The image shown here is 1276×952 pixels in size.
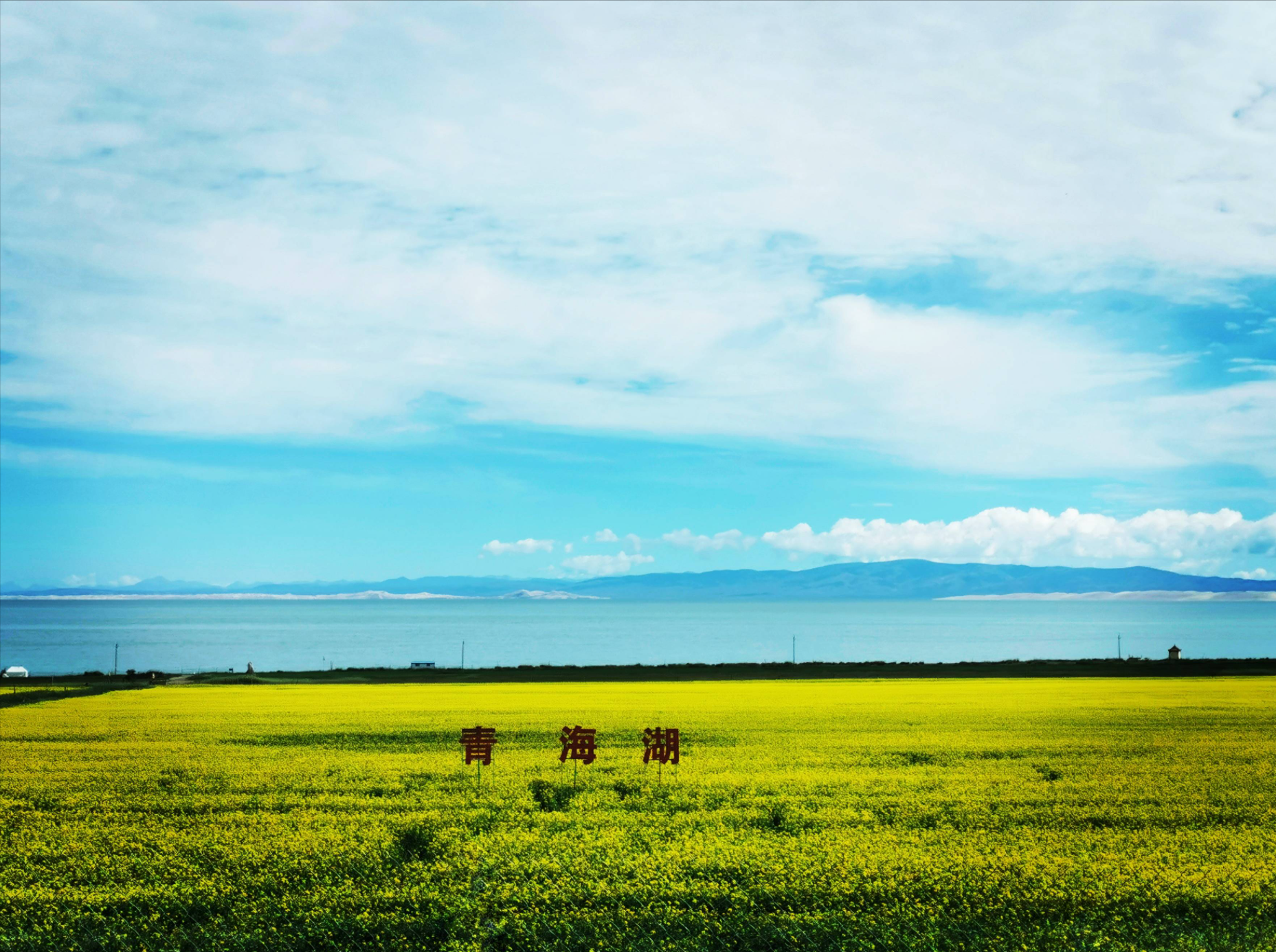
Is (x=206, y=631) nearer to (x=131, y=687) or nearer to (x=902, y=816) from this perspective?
(x=131, y=687)

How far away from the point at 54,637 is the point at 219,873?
18806cm

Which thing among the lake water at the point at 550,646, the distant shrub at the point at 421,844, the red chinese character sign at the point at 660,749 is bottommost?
the lake water at the point at 550,646

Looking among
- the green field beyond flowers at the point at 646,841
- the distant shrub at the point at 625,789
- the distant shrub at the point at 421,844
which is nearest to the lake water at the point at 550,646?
the green field beyond flowers at the point at 646,841

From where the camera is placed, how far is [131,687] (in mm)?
54000

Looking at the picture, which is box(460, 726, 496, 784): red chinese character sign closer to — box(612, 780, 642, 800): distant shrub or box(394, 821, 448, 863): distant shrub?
box(612, 780, 642, 800): distant shrub

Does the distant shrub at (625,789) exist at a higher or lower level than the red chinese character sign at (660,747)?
lower

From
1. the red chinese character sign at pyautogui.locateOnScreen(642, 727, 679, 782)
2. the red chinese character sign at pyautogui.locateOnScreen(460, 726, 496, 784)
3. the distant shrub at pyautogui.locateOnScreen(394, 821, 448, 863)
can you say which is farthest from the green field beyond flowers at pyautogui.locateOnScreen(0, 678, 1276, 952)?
the red chinese character sign at pyautogui.locateOnScreen(642, 727, 679, 782)

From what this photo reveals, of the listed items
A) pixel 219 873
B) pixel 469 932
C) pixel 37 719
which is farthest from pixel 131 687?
pixel 469 932

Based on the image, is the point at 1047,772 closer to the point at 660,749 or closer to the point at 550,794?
the point at 660,749

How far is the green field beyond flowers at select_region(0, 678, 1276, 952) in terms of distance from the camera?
10.4 metres

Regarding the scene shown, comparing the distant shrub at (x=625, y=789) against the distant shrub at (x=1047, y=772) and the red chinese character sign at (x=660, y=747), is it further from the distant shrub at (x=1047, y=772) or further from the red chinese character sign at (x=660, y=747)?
the distant shrub at (x=1047, y=772)

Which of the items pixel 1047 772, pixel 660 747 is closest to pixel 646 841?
pixel 660 747

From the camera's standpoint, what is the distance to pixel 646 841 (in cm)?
1338

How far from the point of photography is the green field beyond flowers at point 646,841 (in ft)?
34.0
